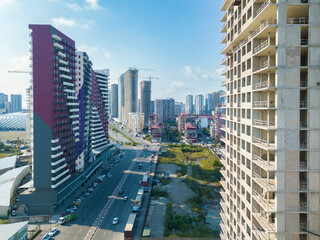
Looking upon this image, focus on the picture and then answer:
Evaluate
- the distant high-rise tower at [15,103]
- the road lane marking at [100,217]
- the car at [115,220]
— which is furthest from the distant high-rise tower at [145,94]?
the distant high-rise tower at [15,103]

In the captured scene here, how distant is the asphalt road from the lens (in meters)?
29.9

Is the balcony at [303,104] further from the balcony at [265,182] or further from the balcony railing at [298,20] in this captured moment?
the balcony at [265,182]

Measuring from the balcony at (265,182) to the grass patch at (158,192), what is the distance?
31.4 meters

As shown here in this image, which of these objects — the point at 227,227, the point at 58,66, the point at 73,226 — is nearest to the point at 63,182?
the point at 73,226

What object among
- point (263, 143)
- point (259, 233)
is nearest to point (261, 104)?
point (263, 143)

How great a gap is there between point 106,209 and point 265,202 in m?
31.3

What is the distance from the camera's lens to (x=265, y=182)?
12.0m

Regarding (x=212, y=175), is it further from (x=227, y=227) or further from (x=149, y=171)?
(x=227, y=227)

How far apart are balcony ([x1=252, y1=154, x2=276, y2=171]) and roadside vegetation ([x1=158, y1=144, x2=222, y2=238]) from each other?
18.2 metres

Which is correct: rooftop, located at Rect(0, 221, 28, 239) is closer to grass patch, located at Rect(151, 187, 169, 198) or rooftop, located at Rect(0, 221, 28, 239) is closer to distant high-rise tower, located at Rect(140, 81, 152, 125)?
grass patch, located at Rect(151, 187, 169, 198)

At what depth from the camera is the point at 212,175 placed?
181 ft

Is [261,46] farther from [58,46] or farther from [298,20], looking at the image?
[58,46]

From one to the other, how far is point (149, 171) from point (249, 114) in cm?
4718

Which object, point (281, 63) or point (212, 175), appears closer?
point (281, 63)
